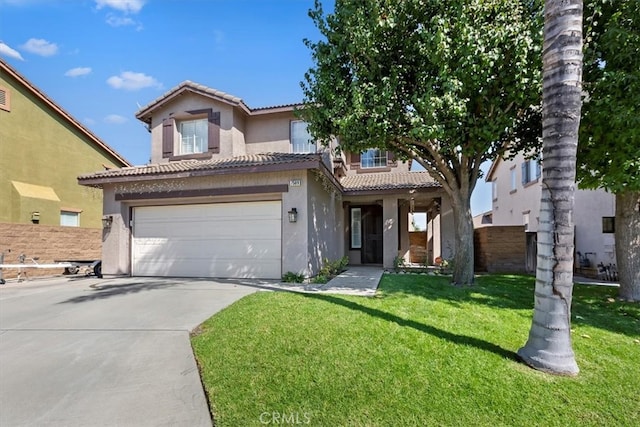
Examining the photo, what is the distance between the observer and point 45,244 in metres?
12.4

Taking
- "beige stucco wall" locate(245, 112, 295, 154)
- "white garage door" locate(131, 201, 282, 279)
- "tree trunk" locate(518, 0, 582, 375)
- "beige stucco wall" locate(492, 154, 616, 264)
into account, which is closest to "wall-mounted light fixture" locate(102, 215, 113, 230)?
"white garage door" locate(131, 201, 282, 279)

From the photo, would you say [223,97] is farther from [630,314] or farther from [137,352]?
[630,314]

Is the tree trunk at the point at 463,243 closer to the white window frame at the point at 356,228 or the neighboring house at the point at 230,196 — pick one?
the neighboring house at the point at 230,196

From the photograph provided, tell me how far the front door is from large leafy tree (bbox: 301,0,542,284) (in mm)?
7142

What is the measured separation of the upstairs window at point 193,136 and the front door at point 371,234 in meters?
8.31

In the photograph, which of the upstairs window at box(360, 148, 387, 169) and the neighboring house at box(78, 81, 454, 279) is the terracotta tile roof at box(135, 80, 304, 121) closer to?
the neighboring house at box(78, 81, 454, 279)

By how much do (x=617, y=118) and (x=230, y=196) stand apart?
30.9 feet

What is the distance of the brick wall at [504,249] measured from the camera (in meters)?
11.7

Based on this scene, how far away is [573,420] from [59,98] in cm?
2215

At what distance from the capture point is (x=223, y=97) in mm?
13039

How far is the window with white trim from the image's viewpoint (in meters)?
15.3

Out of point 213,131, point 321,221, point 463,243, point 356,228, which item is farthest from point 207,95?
point 463,243

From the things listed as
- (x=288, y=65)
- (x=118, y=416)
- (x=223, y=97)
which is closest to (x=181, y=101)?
(x=223, y=97)

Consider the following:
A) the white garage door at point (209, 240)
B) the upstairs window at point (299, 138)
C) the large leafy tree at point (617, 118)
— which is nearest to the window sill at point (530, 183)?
the large leafy tree at point (617, 118)
